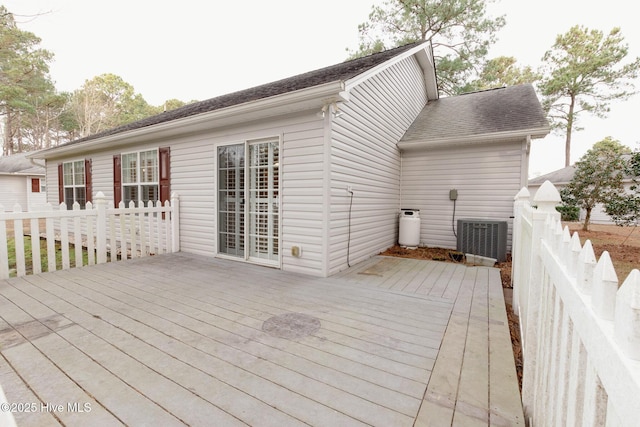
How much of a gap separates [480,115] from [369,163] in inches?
145

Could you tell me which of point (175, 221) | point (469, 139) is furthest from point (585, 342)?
point (175, 221)

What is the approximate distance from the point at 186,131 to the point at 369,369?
17.7 ft

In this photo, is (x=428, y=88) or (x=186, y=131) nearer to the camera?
(x=186, y=131)

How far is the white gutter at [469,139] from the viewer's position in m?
5.24

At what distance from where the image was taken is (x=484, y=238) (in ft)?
17.8

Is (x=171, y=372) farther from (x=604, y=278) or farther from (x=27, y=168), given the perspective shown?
(x=27, y=168)

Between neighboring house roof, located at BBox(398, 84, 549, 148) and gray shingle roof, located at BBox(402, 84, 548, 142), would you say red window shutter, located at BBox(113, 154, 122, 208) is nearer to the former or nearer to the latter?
neighboring house roof, located at BBox(398, 84, 549, 148)

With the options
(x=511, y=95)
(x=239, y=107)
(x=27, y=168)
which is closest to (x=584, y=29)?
(x=511, y=95)

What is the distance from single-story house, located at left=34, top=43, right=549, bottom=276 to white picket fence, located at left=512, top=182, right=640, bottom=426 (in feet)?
9.71

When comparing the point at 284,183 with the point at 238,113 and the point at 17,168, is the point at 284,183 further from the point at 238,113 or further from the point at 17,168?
the point at 17,168

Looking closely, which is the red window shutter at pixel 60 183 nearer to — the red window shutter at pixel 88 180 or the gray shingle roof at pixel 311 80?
the red window shutter at pixel 88 180

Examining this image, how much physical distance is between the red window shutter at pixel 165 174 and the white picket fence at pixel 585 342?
6397 millimetres

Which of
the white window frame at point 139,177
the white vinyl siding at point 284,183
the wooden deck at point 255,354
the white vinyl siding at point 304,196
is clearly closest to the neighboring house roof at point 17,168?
the white window frame at point 139,177

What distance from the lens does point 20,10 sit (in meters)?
6.02
